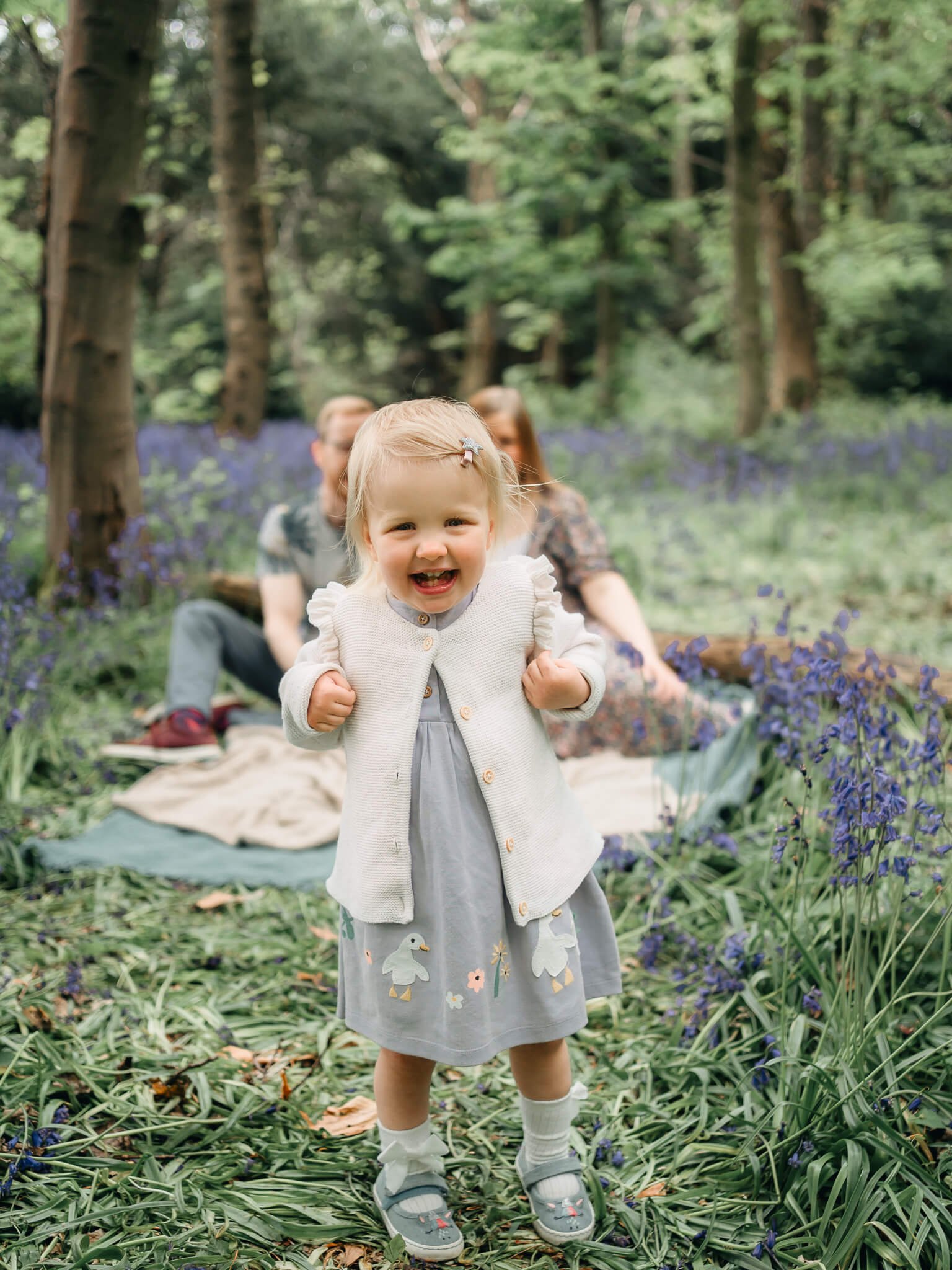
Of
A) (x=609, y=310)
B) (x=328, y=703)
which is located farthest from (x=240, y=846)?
(x=609, y=310)

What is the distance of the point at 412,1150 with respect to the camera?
69.8 inches

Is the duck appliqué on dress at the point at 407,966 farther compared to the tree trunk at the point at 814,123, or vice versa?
the tree trunk at the point at 814,123

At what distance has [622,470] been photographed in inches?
371

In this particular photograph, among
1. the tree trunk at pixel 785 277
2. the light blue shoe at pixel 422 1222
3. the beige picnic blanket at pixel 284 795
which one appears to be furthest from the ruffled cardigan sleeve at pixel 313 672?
the tree trunk at pixel 785 277

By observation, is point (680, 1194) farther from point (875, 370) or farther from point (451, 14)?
point (451, 14)

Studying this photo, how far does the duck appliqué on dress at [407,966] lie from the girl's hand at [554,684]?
1.41 feet

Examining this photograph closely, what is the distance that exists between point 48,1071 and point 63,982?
0.39 meters

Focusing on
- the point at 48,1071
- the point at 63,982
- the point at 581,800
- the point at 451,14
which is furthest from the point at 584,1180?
the point at 451,14

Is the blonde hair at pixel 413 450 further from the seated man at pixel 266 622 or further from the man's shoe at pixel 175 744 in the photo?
the man's shoe at pixel 175 744

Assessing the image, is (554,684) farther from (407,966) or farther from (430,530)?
(407,966)

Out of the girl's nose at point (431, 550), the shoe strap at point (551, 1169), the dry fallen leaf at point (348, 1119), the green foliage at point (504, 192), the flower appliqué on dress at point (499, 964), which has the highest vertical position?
the green foliage at point (504, 192)

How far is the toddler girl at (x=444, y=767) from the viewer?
5.27 ft

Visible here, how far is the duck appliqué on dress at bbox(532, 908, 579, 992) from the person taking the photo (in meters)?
1.66

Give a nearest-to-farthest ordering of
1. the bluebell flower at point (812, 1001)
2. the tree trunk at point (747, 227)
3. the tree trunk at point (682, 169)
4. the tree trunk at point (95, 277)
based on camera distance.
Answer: the bluebell flower at point (812, 1001), the tree trunk at point (95, 277), the tree trunk at point (747, 227), the tree trunk at point (682, 169)
